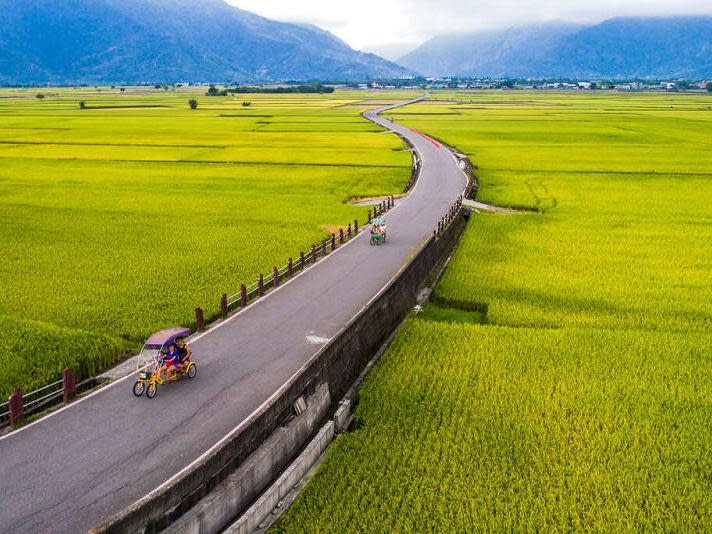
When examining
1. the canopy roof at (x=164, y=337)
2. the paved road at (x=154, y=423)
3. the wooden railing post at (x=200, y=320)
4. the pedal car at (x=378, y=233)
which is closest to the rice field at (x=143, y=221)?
the wooden railing post at (x=200, y=320)

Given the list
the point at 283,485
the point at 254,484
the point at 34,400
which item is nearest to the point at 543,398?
the point at 283,485

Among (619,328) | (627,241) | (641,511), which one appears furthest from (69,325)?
(627,241)

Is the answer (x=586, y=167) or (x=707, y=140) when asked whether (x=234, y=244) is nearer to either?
(x=586, y=167)

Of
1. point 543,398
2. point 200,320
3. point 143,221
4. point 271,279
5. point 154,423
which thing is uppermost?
point 143,221

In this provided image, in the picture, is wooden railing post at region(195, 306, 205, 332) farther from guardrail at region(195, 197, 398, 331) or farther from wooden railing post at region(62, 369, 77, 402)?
wooden railing post at region(62, 369, 77, 402)

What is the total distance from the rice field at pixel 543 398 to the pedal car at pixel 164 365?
4.13 meters

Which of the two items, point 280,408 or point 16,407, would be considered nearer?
point 16,407

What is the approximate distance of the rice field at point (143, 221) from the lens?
17844 mm

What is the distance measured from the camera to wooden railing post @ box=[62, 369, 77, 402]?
43.6ft

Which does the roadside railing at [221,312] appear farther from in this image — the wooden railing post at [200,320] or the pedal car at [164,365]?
the pedal car at [164,365]

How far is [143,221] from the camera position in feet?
107

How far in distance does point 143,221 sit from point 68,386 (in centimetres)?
2047

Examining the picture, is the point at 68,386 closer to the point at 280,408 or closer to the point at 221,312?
the point at 280,408

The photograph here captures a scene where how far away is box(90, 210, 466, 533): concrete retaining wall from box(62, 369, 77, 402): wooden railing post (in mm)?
4548
